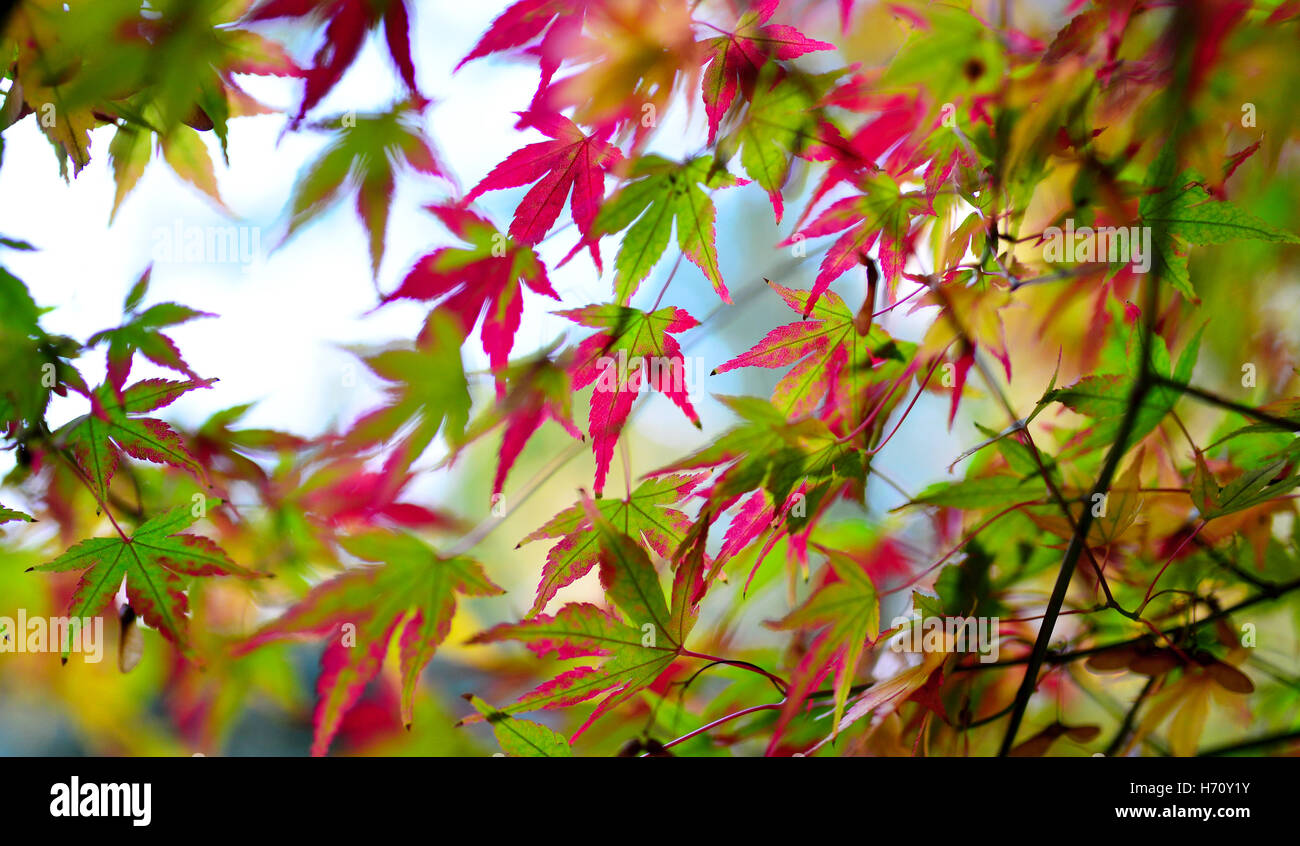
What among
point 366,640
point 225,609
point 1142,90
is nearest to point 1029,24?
point 1142,90

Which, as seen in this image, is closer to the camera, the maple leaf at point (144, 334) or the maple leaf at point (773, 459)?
the maple leaf at point (773, 459)

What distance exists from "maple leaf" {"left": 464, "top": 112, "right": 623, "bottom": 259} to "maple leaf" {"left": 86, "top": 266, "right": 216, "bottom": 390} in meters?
0.22

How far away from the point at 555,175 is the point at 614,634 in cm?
25

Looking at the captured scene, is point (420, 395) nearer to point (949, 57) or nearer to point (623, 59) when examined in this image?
point (623, 59)

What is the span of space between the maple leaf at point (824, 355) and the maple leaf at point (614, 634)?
0.42ft

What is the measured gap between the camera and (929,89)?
37cm

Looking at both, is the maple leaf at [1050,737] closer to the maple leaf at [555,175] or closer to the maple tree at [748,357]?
the maple tree at [748,357]

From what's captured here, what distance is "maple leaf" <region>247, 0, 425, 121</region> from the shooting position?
0.34 m

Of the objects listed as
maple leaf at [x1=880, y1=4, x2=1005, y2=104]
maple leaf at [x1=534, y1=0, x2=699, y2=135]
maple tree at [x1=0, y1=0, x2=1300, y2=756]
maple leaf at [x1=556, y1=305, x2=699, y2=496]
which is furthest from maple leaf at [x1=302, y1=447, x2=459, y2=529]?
maple leaf at [x1=880, y1=4, x2=1005, y2=104]

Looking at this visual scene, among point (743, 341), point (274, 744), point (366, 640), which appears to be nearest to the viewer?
point (366, 640)

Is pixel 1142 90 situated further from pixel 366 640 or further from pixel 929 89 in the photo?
pixel 366 640

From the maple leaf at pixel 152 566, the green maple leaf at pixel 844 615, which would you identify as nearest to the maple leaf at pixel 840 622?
the green maple leaf at pixel 844 615

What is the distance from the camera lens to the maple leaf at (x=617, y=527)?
360mm
